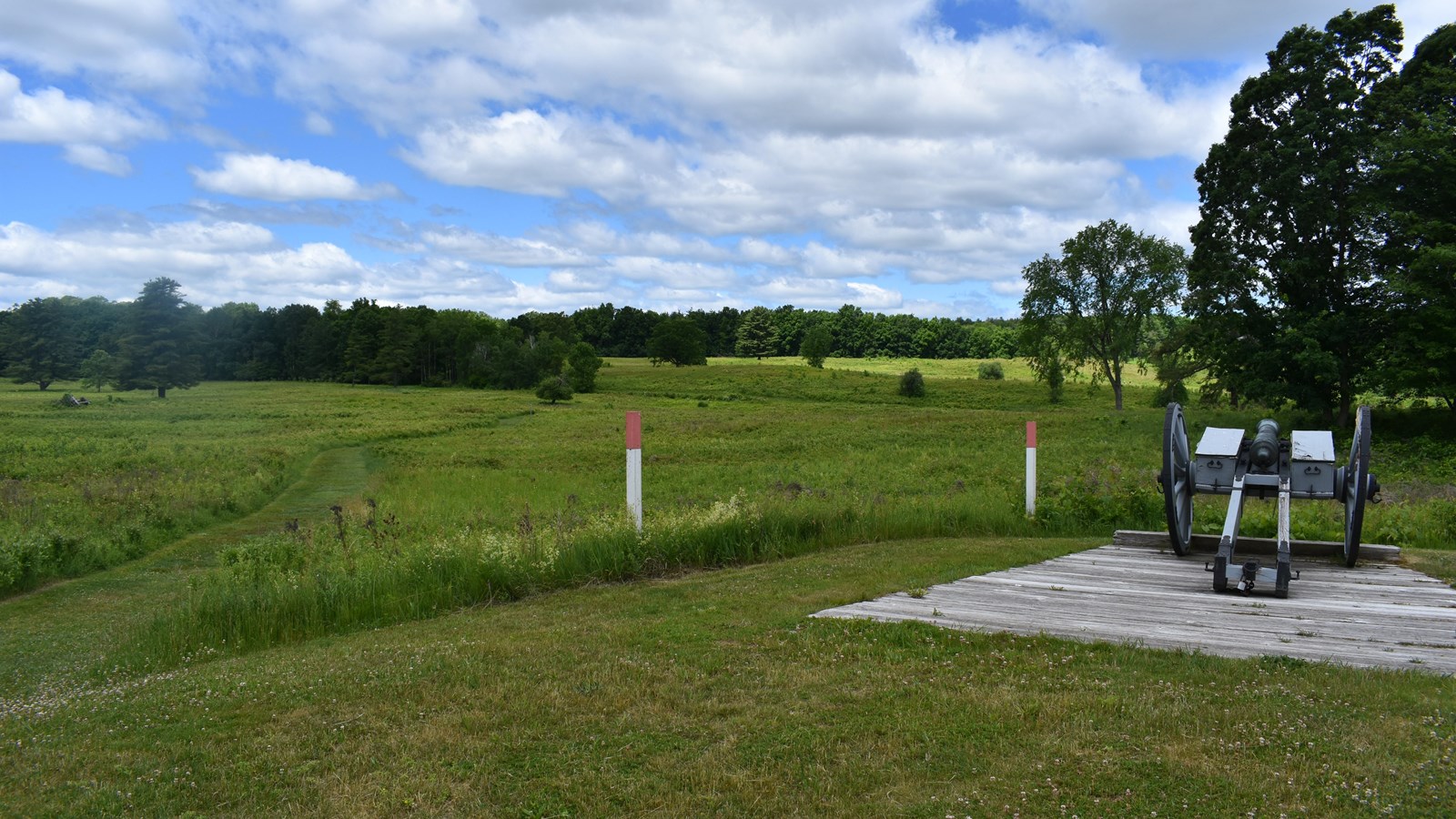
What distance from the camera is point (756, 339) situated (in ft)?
518

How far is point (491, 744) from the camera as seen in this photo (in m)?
4.48

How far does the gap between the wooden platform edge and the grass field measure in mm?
856

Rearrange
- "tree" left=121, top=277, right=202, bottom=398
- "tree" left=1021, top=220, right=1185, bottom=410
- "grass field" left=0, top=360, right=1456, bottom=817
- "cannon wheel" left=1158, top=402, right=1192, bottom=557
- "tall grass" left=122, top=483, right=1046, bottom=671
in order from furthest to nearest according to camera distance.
A: "tree" left=121, top=277, right=202, bottom=398
"tree" left=1021, top=220, right=1185, bottom=410
"cannon wheel" left=1158, top=402, right=1192, bottom=557
"tall grass" left=122, top=483, right=1046, bottom=671
"grass field" left=0, top=360, right=1456, bottom=817

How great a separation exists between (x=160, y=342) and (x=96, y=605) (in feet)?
223

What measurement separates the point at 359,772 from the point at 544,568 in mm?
5168

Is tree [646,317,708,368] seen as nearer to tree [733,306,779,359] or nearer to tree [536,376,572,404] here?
tree [733,306,779,359]

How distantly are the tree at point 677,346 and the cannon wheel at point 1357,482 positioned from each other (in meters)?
114

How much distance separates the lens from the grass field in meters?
3.89

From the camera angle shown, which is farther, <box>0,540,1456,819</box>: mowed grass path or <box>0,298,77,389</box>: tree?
<box>0,298,77,389</box>: tree

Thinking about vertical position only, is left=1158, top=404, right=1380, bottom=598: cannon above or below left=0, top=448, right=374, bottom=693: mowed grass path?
above

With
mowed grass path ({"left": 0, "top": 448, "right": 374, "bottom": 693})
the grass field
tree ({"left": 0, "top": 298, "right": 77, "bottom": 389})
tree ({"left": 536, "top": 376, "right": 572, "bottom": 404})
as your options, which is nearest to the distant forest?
tree ({"left": 0, "top": 298, "right": 77, "bottom": 389})

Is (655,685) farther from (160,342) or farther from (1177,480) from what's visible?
(160,342)

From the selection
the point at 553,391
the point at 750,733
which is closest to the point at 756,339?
the point at 553,391

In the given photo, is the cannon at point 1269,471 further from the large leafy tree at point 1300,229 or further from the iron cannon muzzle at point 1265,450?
the large leafy tree at point 1300,229
